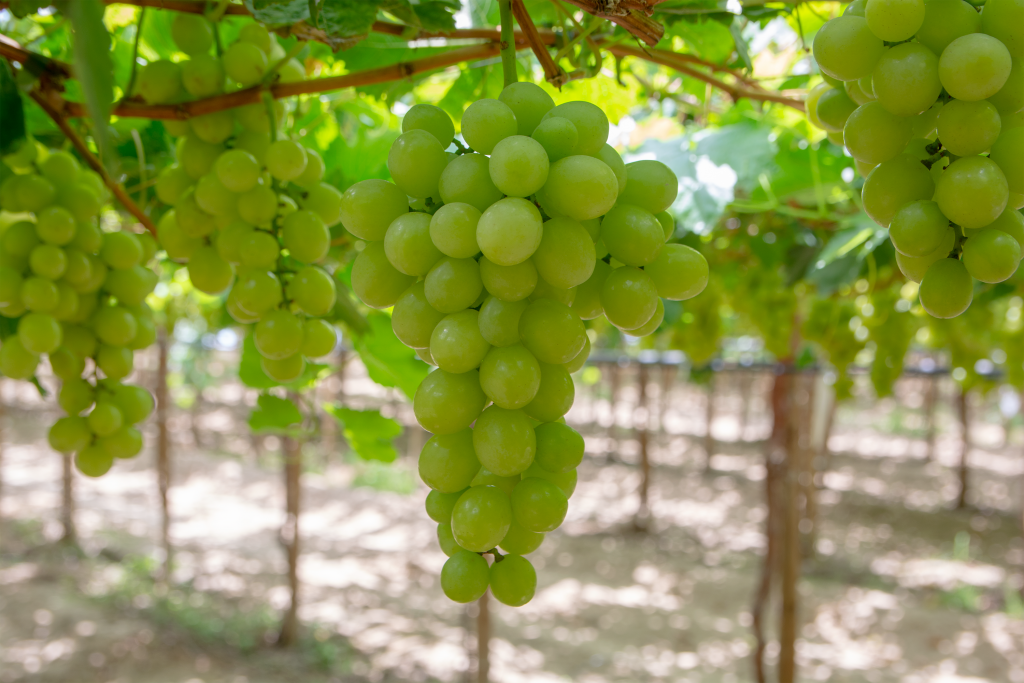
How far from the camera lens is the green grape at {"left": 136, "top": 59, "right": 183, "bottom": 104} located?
0.75 meters

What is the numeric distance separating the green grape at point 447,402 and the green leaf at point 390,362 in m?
0.65

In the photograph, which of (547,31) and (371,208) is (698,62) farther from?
(371,208)

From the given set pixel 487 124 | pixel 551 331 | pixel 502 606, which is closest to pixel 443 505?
pixel 551 331

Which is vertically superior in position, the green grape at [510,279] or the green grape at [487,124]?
the green grape at [487,124]

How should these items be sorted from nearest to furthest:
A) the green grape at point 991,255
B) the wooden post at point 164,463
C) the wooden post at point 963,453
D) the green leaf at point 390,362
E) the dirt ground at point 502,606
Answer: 1. the green grape at point 991,255
2. the green leaf at point 390,362
3. the dirt ground at point 502,606
4. the wooden post at point 164,463
5. the wooden post at point 963,453

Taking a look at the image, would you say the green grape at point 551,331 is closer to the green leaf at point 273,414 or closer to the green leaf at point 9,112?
the green leaf at point 9,112

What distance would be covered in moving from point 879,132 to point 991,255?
0.11 meters

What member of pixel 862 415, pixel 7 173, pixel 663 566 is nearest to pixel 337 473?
pixel 663 566

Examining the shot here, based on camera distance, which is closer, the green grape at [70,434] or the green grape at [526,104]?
the green grape at [526,104]

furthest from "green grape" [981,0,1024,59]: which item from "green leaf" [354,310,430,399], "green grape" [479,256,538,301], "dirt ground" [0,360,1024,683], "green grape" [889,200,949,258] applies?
"dirt ground" [0,360,1024,683]

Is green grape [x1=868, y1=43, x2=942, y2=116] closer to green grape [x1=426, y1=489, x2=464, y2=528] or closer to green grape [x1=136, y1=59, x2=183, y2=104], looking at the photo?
green grape [x1=426, y1=489, x2=464, y2=528]

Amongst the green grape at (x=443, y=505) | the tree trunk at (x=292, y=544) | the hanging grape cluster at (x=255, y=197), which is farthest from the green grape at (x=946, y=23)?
the tree trunk at (x=292, y=544)

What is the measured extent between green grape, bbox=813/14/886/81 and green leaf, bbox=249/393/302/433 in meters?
0.95

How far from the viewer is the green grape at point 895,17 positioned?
43cm
